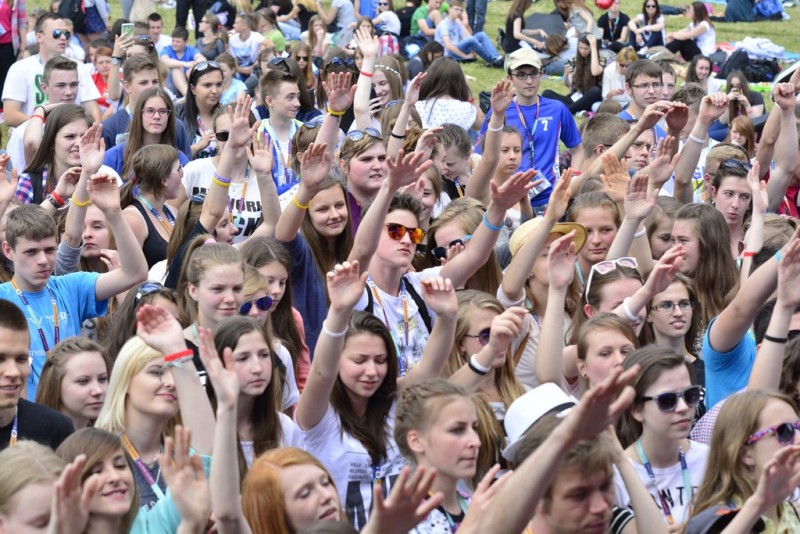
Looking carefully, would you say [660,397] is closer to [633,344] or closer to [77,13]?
[633,344]

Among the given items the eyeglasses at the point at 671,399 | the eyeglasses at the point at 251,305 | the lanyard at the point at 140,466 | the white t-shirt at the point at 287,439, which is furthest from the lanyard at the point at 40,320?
the eyeglasses at the point at 671,399

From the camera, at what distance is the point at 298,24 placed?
21.6 metres

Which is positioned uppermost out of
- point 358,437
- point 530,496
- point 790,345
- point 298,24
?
point 530,496

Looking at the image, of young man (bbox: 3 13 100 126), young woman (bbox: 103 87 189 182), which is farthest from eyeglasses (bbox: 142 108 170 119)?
young man (bbox: 3 13 100 126)

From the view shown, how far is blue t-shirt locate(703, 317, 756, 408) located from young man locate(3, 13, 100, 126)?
685 cm

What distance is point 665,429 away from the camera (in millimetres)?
4879

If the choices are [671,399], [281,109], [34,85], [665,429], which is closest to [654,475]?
[665,429]

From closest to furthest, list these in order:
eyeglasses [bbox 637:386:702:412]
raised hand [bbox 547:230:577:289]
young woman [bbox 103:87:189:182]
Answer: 1. eyeglasses [bbox 637:386:702:412]
2. raised hand [bbox 547:230:577:289]
3. young woman [bbox 103:87:189:182]

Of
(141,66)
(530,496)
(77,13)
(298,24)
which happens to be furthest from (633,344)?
(298,24)

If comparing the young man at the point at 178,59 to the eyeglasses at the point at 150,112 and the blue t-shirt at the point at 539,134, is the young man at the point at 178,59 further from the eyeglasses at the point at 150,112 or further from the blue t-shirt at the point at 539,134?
the eyeglasses at the point at 150,112

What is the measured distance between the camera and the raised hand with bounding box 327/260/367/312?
4812mm

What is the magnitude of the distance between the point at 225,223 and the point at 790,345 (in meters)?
3.03

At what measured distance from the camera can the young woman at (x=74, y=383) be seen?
5.15m

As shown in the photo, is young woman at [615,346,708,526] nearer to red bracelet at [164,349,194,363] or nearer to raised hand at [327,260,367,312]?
raised hand at [327,260,367,312]
